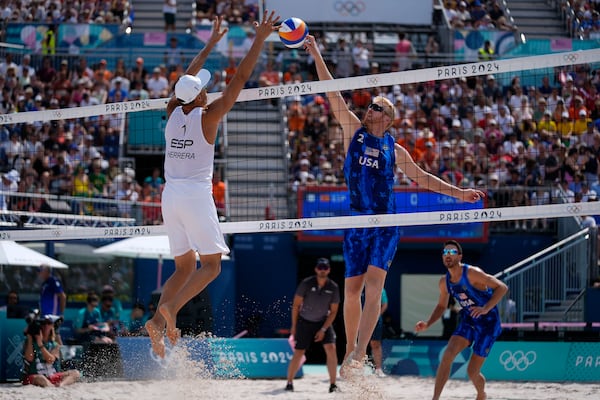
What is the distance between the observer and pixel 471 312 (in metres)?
10.2

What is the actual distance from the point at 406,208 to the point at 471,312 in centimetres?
608

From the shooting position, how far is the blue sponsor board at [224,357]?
40.2 ft

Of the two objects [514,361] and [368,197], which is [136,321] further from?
[368,197]

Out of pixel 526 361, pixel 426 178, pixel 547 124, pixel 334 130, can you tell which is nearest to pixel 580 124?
pixel 547 124

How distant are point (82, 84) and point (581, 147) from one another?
8935mm

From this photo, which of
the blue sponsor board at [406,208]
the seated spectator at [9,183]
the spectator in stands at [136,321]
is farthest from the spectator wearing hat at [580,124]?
the seated spectator at [9,183]

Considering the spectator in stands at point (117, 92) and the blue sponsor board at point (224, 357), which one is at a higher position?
the spectator in stands at point (117, 92)

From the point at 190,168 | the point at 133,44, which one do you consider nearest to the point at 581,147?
the point at 133,44

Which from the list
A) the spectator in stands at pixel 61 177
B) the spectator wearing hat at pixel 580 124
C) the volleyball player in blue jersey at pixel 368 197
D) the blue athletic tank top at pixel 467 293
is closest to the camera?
the volleyball player in blue jersey at pixel 368 197

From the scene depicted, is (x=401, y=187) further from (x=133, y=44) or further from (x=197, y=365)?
(x=197, y=365)

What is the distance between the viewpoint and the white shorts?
7.08 m

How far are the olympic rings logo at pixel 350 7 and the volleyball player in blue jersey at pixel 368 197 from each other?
13.8m

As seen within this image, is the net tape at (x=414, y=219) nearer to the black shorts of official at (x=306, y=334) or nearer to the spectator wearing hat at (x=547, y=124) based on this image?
the black shorts of official at (x=306, y=334)

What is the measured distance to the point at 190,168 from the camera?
7.09m
